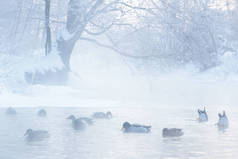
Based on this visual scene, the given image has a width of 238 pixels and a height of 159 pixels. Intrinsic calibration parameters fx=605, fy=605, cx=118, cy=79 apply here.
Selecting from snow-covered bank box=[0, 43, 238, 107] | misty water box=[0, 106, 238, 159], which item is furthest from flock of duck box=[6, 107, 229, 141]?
snow-covered bank box=[0, 43, 238, 107]

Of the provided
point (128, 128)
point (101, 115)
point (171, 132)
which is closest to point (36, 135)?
point (128, 128)

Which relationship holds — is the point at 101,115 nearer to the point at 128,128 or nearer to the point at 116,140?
the point at 128,128

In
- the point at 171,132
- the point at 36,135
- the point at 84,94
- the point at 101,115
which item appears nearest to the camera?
the point at 36,135

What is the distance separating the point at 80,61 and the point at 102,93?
1405 inches

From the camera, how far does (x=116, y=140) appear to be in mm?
17625

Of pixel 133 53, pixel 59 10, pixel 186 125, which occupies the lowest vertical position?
pixel 186 125

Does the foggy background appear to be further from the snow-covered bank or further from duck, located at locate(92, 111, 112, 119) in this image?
duck, located at locate(92, 111, 112, 119)

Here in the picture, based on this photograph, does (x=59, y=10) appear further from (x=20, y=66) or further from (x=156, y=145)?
A: (x=156, y=145)

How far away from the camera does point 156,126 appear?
2127 cm

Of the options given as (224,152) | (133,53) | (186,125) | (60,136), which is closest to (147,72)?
(133,53)

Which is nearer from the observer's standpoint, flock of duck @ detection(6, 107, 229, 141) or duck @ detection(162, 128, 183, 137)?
flock of duck @ detection(6, 107, 229, 141)

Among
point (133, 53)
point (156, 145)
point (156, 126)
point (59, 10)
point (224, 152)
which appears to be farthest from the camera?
point (59, 10)

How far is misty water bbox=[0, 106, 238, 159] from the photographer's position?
15.0 metres

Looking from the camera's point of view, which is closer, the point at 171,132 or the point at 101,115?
the point at 171,132
